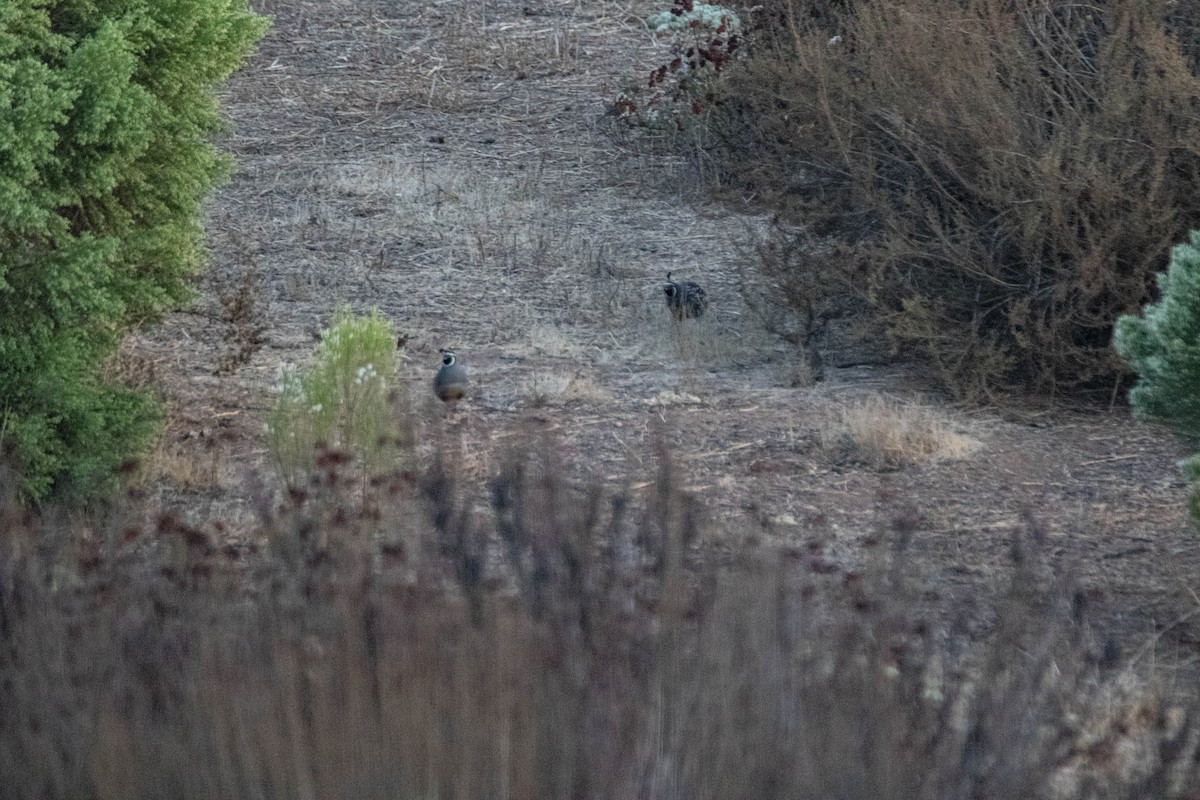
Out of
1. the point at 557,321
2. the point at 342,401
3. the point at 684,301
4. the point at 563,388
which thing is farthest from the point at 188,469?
the point at 684,301

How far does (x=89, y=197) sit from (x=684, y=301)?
2.90 m

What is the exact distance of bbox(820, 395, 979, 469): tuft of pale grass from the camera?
18.2 ft

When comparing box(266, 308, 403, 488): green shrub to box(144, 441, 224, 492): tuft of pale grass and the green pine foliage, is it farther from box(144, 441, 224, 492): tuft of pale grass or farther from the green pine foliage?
the green pine foliage

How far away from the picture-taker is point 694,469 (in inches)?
213

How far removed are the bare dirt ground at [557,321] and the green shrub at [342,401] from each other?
284mm

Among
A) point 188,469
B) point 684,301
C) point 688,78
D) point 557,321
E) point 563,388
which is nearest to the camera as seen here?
point 188,469

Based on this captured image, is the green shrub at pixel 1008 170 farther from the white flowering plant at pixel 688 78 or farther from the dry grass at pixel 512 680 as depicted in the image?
the dry grass at pixel 512 680

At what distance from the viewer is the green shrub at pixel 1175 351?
14.7 ft

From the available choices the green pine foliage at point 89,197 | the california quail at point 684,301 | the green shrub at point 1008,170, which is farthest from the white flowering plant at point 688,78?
the green pine foliage at point 89,197

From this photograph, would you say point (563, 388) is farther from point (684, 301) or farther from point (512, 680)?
point (512, 680)

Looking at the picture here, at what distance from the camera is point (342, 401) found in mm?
5090

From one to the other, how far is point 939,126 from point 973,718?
162 inches

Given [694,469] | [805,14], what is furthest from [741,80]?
[694,469]

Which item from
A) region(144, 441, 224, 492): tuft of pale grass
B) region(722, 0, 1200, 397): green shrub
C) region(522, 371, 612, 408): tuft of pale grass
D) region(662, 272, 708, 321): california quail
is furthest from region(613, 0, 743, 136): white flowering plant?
region(144, 441, 224, 492): tuft of pale grass
